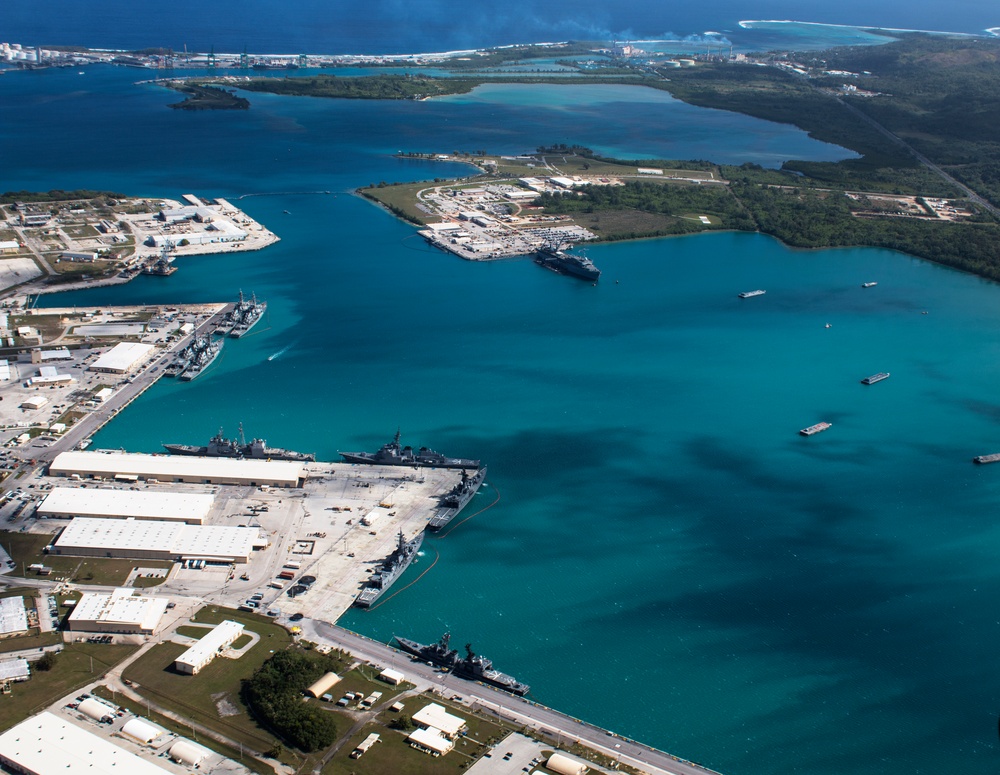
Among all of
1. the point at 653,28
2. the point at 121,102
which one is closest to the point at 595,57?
the point at 653,28

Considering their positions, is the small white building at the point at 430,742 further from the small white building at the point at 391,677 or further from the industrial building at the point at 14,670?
the industrial building at the point at 14,670

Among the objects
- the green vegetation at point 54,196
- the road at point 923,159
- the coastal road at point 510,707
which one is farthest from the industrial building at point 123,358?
the road at point 923,159

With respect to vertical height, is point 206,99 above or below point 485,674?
above

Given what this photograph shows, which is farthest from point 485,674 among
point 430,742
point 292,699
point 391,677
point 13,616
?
point 13,616

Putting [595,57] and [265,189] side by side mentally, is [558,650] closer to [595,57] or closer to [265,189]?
[265,189]

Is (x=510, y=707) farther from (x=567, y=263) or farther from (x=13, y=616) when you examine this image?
(x=567, y=263)

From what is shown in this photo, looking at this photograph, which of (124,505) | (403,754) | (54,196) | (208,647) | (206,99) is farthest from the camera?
(206,99)
